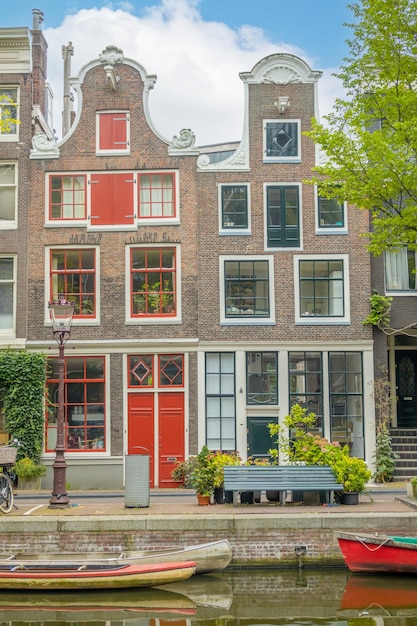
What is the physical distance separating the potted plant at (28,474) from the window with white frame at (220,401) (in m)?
4.94

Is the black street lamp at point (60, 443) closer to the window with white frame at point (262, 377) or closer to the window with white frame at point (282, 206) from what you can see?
the window with white frame at point (262, 377)

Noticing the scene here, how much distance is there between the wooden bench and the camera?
17.9m

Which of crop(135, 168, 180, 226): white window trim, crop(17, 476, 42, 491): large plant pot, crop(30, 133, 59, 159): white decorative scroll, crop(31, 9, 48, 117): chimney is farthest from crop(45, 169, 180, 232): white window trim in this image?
crop(17, 476, 42, 491): large plant pot

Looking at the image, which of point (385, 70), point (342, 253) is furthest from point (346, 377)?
point (385, 70)

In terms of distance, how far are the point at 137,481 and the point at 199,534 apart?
2179 millimetres

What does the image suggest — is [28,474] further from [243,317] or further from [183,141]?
[183,141]

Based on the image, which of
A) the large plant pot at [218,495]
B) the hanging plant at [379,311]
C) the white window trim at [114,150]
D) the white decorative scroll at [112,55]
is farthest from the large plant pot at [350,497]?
the white decorative scroll at [112,55]

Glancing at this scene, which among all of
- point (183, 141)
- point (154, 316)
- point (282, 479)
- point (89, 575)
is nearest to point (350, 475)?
point (282, 479)

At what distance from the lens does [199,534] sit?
1645 cm

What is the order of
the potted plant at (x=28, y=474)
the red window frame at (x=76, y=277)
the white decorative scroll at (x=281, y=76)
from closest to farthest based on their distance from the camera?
the potted plant at (x=28, y=474) < the red window frame at (x=76, y=277) < the white decorative scroll at (x=281, y=76)

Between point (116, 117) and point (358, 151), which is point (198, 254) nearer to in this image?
point (116, 117)

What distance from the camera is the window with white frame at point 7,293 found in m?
26.3

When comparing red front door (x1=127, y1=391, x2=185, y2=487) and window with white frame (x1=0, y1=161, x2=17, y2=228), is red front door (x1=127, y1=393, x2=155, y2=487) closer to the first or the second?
red front door (x1=127, y1=391, x2=185, y2=487)

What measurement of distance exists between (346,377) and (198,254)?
574 cm
